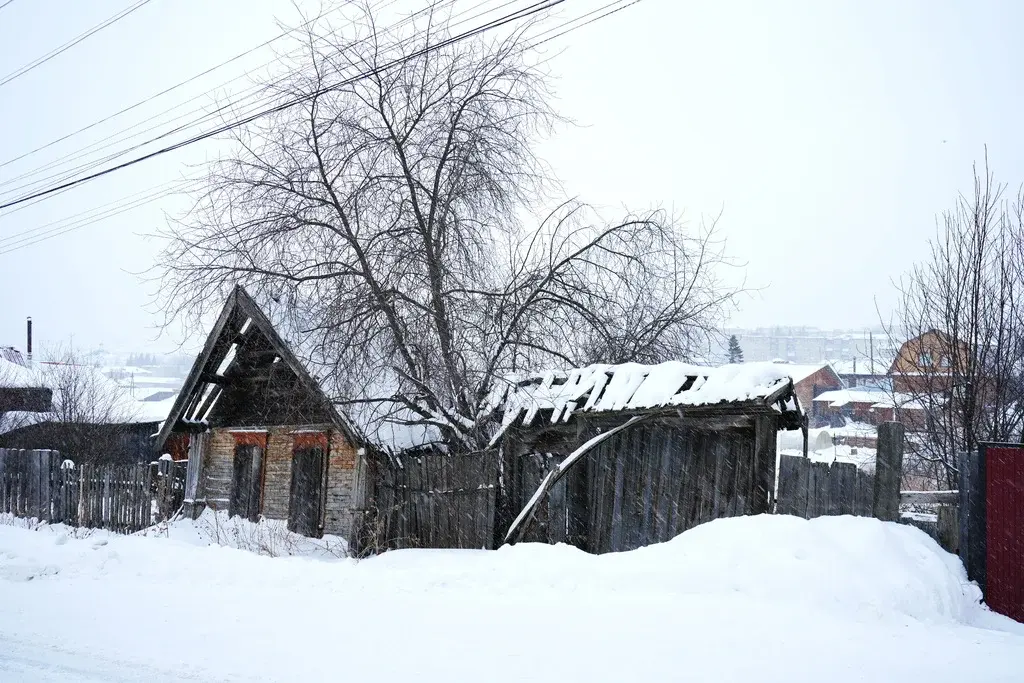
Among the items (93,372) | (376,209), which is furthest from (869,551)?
(93,372)

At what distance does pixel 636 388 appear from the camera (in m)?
8.81

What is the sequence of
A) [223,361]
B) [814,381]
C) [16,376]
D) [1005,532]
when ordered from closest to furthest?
[1005,532] → [223,361] → [16,376] → [814,381]

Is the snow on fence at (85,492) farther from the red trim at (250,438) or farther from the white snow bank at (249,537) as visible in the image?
the red trim at (250,438)

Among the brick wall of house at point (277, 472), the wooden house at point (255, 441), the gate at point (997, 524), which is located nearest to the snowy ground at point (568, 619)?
the gate at point (997, 524)

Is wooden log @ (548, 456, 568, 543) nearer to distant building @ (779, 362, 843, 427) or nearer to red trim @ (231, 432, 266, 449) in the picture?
red trim @ (231, 432, 266, 449)

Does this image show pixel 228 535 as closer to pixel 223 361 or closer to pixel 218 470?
pixel 218 470

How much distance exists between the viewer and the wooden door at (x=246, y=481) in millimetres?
15609

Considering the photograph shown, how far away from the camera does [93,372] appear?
31.7 meters

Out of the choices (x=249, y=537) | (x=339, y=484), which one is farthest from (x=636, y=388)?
(x=339, y=484)

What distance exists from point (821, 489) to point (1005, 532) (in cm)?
152

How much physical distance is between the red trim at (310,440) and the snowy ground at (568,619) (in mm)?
5859

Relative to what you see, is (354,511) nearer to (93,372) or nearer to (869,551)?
(869,551)

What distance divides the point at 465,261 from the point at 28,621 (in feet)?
23.8

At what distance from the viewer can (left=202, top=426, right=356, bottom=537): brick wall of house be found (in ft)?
45.8
